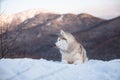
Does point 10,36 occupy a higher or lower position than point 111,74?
higher

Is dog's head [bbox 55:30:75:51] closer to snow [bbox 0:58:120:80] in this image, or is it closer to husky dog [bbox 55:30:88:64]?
husky dog [bbox 55:30:88:64]

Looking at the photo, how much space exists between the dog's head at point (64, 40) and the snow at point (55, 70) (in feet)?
0.55

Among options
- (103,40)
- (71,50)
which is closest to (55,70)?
(71,50)

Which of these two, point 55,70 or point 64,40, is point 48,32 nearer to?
point 64,40

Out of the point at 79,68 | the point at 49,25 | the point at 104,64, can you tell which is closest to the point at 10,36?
the point at 49,25

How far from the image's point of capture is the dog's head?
10.5 ft

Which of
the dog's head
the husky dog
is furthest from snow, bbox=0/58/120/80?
the dog's head

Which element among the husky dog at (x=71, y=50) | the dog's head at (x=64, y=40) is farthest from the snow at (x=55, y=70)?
the dog's head at (x=64, y=40)

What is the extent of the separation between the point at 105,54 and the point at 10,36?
1017 mm

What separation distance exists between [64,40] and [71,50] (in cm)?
12

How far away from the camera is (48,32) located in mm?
3289

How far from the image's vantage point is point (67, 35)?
10.5 feet

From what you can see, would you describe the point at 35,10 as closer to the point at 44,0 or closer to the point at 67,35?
the point at 44,0

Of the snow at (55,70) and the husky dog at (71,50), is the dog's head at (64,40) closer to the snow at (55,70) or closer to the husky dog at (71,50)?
the husky dog at (71,50)
